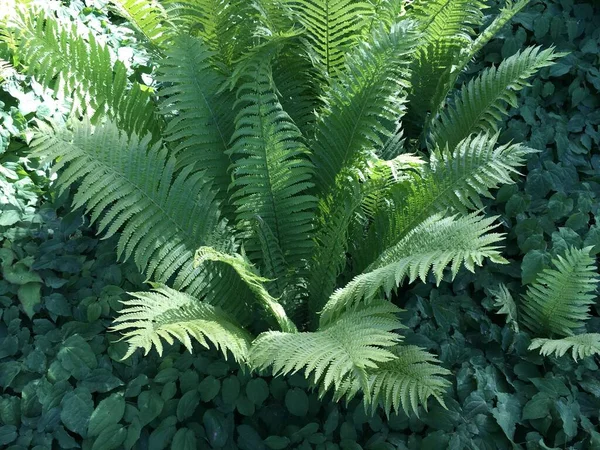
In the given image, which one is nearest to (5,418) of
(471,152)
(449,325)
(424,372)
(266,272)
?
(266,272)

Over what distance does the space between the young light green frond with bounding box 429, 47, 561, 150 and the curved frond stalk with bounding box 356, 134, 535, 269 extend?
1.10 ft

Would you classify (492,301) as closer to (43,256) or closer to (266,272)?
(266,272)

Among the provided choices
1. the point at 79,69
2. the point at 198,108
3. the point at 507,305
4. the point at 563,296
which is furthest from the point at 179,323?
the point at 563,296

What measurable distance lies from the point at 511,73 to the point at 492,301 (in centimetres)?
82

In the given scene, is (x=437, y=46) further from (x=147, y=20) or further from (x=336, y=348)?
(x=336, y=348)

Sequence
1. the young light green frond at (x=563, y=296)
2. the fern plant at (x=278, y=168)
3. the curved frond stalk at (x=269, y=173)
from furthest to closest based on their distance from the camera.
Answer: the young light green frond at (x=563, y=296) → the curved frond stalk at (x=269, y=173) → the fern plant at (x=278, y=168)

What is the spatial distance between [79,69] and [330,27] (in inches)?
34.7

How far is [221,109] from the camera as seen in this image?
7.50ft

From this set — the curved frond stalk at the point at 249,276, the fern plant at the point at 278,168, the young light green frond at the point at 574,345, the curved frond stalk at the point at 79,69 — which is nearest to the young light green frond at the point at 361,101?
the fern plant at the point at 278,168

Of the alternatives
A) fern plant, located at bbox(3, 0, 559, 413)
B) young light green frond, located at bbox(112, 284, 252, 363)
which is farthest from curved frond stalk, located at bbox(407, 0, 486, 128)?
young light green frond, located at bbox(112, 284, 252, 363)

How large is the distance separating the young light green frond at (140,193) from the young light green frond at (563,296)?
1138mm

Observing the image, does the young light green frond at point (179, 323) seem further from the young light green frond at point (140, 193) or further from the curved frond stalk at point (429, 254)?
the curved frond stalk at point (429, 254)

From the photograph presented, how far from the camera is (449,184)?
203 centimetres

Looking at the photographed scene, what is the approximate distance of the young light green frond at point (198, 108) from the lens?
2.19 meters
